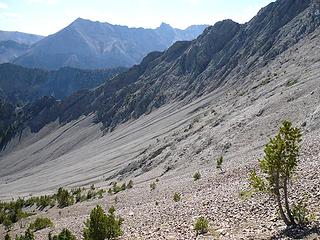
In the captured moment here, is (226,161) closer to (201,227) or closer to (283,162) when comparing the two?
(201,227)

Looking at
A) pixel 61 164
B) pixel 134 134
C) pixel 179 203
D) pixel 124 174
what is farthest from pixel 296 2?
pixel 179 203

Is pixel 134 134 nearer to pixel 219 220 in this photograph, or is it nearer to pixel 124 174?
pixel 124 174

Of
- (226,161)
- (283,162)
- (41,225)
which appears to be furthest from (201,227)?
(41,225)

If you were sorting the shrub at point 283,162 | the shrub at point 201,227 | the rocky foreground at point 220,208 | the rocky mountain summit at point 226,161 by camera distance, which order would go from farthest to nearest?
the rocky mountain summit at point 226,161 → the shrub at point 201,227 → the rocky foreground at point 220,208 → the shrub at point 283,162

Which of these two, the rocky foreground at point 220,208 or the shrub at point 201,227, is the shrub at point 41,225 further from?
the shrub at point 201,227

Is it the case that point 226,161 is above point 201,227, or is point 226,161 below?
below

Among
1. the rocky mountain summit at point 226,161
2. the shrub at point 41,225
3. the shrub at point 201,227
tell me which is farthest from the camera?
the shrub at point 41,225

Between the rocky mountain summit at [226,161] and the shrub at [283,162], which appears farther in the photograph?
the rocky mountain summit at [226,161]

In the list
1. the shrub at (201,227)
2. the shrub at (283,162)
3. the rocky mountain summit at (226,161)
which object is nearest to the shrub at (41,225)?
the rocky mountain summit at (226,161)

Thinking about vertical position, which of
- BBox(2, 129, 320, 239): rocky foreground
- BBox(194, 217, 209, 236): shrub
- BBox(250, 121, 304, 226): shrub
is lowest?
BBox(2, 129, 320, 239): rocky foreground

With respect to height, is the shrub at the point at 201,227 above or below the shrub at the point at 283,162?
below

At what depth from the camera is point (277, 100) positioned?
2672 inches

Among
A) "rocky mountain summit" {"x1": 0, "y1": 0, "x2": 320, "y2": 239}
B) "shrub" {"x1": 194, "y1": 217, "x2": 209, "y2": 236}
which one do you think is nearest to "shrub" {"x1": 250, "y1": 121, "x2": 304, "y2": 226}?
"rocky mountain summit" {"x1": 0, "y1": 0, "x2": 320, "y2": 239}

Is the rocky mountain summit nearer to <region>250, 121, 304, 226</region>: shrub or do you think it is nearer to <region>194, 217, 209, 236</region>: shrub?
<region>194, 217, 209, 236</region>: shrub
